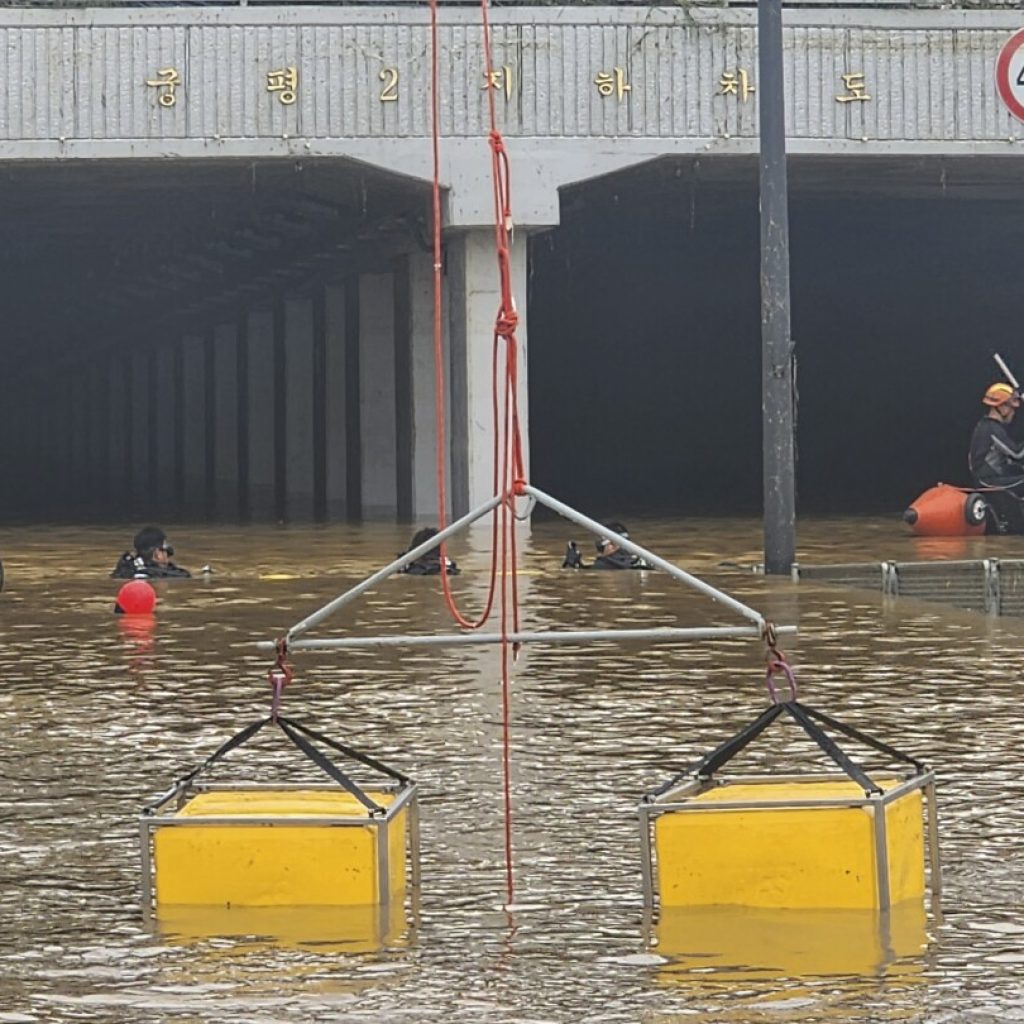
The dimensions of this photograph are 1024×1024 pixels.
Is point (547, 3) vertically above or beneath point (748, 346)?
above

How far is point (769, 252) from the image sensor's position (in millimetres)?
20266

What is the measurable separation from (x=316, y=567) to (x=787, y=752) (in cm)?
1342

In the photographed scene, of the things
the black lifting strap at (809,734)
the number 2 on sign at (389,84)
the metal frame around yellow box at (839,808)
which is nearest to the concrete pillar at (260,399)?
the number 2 on sign at (389,84)

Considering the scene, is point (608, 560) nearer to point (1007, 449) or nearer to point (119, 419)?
point (1007, 449)

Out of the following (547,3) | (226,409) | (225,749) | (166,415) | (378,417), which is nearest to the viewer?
(225,749)

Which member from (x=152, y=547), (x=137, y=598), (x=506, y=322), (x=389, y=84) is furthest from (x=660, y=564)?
(x=389, y=84)

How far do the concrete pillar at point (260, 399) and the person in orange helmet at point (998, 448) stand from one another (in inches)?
1036

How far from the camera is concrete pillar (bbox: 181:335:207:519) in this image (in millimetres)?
60344

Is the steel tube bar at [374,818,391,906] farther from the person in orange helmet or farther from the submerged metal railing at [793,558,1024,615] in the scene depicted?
the person in orange helmet

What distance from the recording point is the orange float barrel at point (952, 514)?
86.9ft

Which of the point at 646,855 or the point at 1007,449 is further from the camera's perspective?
the point at 1007,449

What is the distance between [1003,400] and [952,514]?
1384 mm

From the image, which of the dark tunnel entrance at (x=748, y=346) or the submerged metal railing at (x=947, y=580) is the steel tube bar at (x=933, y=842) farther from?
the dark tunnel entrance at (x=748, y=346)

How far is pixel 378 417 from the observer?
3734 centimetres
